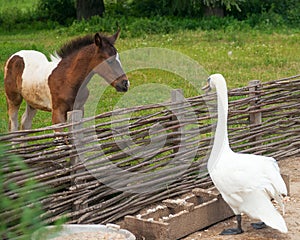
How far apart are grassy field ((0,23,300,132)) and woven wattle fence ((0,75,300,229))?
10.1 feet

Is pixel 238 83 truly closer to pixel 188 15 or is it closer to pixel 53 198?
pixel 53 198

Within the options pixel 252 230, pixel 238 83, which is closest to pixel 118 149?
pixel 252 230

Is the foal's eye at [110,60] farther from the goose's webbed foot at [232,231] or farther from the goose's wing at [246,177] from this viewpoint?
the goose's webbed foot at [232,231]

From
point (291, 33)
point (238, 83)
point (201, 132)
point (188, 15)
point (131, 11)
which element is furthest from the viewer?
point (131, 11)

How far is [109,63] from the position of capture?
7742 millimetres

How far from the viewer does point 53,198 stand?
5906 millimetres

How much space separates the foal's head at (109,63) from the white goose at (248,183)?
6.32 ft

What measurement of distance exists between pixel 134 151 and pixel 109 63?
1361 mm

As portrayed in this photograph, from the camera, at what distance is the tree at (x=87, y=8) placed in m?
21.0

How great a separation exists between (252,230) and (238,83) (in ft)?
21.0

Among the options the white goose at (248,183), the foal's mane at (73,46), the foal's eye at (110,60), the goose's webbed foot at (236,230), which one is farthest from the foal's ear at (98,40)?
the goose's webbed foot at (236,230)

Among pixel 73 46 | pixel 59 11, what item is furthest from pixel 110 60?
pixel 59 11

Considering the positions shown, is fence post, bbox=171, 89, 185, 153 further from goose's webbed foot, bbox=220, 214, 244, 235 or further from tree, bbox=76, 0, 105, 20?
tree, bbox=76, 0, 105, 20

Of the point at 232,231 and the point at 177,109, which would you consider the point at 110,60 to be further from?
the point at 232,231
